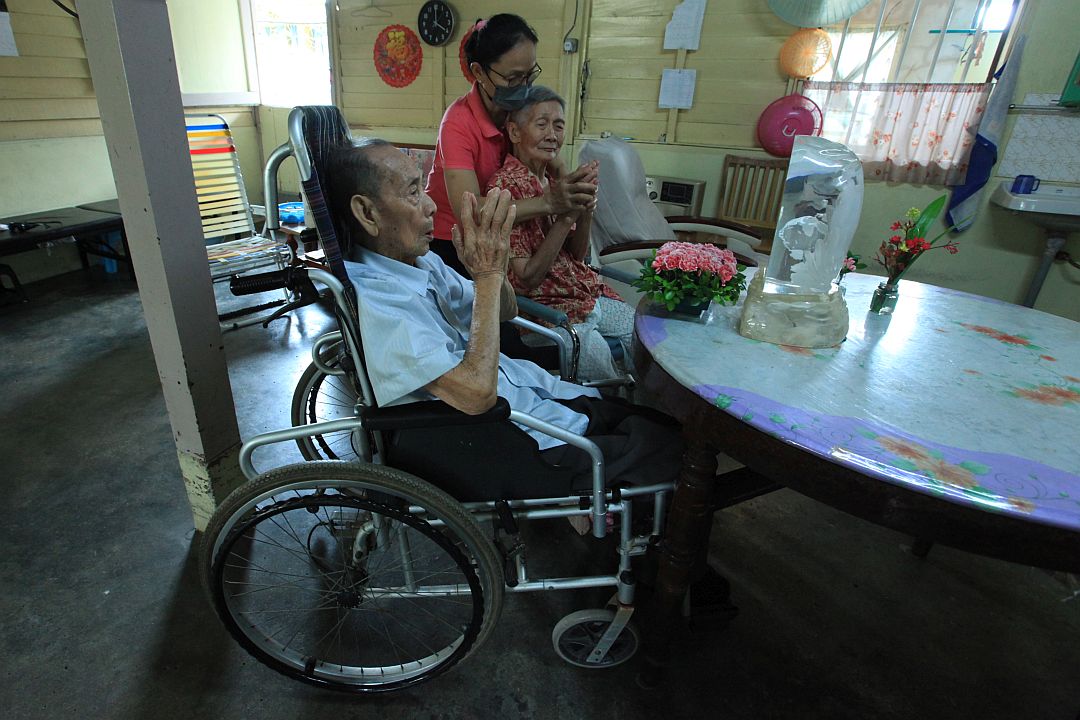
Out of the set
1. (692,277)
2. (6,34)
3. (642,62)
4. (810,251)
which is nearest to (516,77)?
(692,277)

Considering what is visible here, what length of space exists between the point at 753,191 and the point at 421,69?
302cm

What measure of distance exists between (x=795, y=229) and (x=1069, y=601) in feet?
4.86

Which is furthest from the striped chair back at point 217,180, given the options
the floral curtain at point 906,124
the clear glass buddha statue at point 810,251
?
the floral curtain at point 906,124

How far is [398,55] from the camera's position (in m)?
4.87

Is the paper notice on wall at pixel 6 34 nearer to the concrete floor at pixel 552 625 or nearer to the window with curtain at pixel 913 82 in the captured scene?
the concrete floor at pixel 552 625

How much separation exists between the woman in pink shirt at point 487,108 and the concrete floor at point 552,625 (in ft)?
3.88

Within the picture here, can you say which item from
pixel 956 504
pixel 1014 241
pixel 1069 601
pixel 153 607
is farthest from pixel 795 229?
pixel 1014 241

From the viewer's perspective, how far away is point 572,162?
4379 mm

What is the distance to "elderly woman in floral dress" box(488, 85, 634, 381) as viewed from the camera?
1.73m

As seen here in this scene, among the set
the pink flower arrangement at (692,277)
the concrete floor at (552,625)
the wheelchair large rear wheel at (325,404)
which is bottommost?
the concrete floor at (552,625)

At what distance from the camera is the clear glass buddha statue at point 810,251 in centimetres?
119

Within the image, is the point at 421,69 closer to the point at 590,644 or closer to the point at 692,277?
the point at 692,277

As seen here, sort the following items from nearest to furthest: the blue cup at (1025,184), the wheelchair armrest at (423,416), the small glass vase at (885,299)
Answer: the wheelchair armrest at (423,416)
the small glass vase at (885,299)
the blue cup at (1025,184)

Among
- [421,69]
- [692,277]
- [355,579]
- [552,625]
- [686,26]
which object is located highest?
[686,26]
